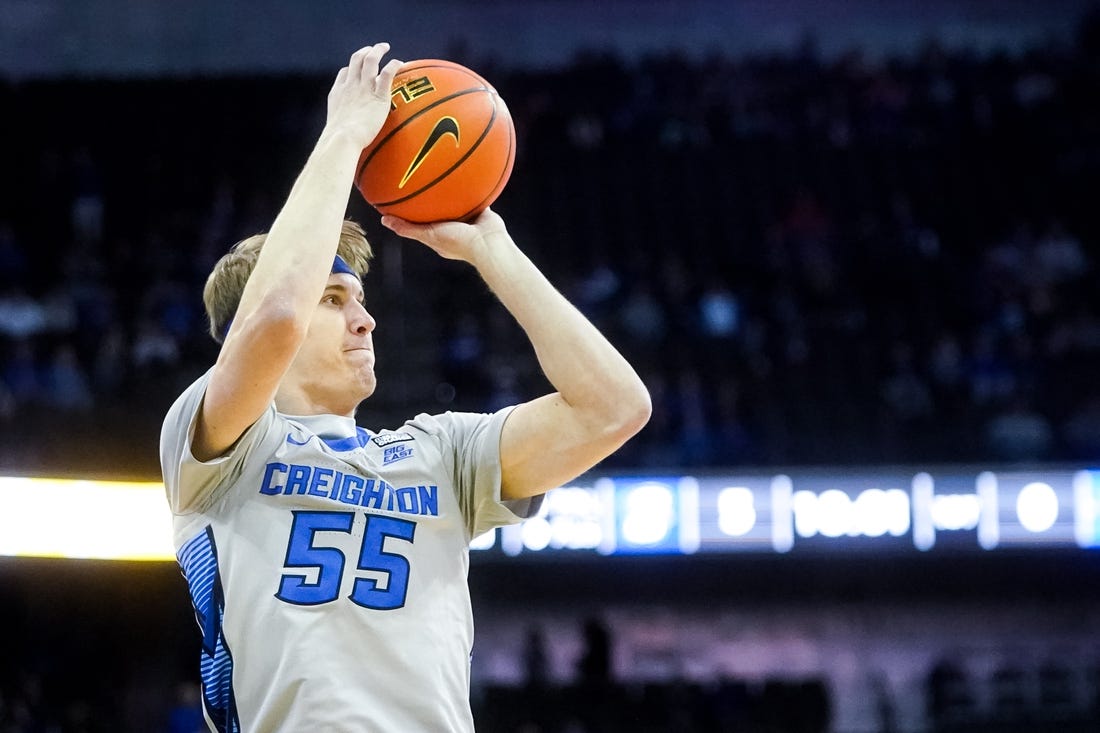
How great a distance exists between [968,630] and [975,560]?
6.80ft

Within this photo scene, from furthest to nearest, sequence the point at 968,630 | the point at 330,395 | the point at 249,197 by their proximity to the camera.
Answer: the point at 249,197
the point at 968,630
the point at 330,395

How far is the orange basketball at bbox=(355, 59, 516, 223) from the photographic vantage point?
2.83 metres

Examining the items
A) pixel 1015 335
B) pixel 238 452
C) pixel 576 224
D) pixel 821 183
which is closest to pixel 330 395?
pixel 238 452

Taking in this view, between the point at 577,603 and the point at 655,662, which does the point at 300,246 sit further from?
the point at 655,662

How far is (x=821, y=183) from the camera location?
51.1ft

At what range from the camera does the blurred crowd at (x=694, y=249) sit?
37.1 ft

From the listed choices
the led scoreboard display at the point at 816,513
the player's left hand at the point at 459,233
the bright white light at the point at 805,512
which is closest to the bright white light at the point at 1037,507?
the led scoreboard display at the point at 816,513

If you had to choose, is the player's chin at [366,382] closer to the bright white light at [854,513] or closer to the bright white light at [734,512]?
the bright white light at [734,512]

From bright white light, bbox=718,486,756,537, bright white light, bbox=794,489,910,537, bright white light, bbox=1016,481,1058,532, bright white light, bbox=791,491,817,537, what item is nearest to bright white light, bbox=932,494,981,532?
bright white light, bbox=794,489,910,537

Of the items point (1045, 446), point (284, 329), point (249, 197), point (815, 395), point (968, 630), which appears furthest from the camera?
point (249, 197)

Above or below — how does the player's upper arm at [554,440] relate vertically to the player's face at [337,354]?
below

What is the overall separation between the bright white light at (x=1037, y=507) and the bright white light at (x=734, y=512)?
2116 mm

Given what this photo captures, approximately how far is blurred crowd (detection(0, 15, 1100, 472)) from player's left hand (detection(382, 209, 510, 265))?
25.8 feet

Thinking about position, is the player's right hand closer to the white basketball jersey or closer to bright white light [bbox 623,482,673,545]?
the white basketball jersey
